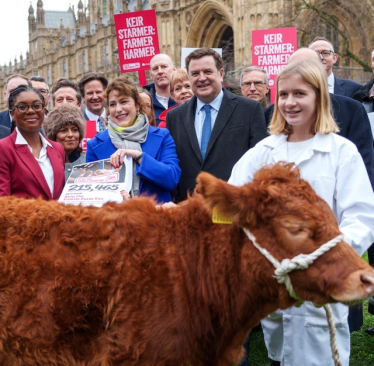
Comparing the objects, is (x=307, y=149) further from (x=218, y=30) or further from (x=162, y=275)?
(x=218, y=30)

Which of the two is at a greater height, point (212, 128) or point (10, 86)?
point (10, 86)

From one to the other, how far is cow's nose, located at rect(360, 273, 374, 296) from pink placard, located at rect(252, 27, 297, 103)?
30.7ft

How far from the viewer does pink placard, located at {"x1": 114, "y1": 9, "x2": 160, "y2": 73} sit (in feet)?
38.4

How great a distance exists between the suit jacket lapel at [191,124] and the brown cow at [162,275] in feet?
7.22

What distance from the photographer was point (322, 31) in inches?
1173

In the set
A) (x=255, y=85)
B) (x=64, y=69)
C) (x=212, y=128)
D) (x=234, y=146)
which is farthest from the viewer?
(x=64, y=69)

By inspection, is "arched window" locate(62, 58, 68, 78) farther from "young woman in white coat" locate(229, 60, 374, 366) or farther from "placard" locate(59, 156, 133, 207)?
"young woman in white coat" locate(229, 60, 374, 366)

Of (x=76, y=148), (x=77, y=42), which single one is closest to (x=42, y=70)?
(x=77, y=42)

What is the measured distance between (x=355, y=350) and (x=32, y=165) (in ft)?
13.8

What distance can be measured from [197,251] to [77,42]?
86.8 metres

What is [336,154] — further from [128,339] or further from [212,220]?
[128,339]

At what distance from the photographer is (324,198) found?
13.1 feet

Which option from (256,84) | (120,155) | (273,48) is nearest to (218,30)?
(273,48)

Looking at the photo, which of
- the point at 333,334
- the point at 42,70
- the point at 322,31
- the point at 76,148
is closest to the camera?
the point at 333,334
